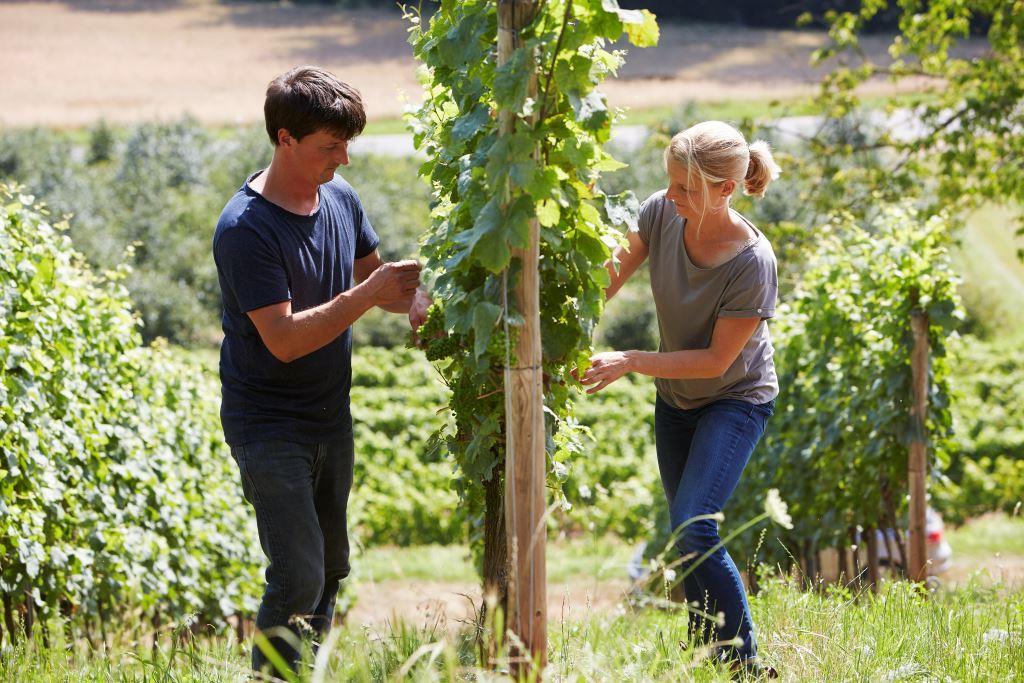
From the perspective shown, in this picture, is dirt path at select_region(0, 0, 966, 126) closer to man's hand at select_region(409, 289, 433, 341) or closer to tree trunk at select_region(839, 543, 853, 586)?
tree trunk at select_region(839, 543, 853, 586)

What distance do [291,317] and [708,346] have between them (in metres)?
1.13

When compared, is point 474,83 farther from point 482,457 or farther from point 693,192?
point 482,457

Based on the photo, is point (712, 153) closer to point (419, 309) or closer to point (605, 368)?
point (605, 368)

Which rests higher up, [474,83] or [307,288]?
[474,83]

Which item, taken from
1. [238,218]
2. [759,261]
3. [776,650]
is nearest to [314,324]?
[238,218]

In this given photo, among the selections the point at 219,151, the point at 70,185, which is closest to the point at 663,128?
the point at 70,185

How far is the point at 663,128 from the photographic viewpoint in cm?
953

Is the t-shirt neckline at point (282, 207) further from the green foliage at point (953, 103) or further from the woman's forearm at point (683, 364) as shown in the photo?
the green foliage at point (953, 103)

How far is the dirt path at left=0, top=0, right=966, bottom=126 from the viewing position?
71.2ft

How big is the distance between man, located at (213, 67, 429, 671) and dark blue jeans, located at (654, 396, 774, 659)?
84 cm

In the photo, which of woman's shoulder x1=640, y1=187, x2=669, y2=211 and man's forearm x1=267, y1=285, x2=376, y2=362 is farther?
woman's shoulder x1=640, y1=187, x2=669, y2=211

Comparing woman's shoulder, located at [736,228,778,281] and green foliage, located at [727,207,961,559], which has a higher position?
woman's shoulder, located at [736,228,778,281]

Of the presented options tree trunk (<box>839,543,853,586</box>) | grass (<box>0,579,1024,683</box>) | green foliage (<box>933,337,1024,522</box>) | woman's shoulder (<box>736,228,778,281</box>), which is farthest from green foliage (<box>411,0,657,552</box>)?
green foliage (<box>933,337,1024,522</box>)

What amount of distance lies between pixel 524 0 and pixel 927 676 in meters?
1.99
